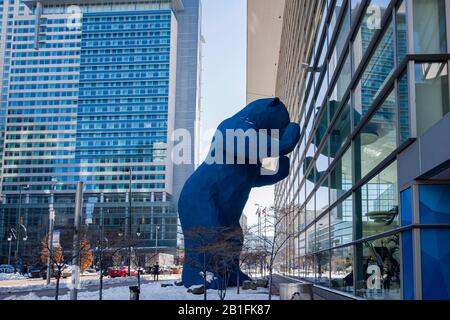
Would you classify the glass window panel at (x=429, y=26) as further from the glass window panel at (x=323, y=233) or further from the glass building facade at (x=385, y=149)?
the glass window panel at (x=323, y=233)

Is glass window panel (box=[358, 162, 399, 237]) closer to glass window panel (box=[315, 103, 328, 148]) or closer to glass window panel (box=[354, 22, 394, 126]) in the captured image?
glass window panel (box=[354, 22, 394, 126])

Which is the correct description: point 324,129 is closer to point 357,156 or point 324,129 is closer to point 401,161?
point 357,156

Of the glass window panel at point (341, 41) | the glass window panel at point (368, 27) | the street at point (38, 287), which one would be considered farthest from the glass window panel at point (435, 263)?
the street at point (38, 287)

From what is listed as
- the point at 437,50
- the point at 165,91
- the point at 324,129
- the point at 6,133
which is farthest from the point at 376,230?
the point at 6,133

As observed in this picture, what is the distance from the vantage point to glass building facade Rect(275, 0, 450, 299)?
365 inches

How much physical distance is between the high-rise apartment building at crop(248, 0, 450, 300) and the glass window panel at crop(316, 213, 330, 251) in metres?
0.04

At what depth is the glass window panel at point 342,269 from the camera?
16797mm

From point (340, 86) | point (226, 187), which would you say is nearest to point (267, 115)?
point (226, 187)

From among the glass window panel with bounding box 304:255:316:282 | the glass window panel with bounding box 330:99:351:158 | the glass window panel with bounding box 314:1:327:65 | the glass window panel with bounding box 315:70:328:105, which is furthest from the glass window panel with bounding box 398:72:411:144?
the glass window panel with bounding box 304:255:316:282

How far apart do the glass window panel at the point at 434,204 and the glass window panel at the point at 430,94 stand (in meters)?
0.96

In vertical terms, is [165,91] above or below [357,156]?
above
